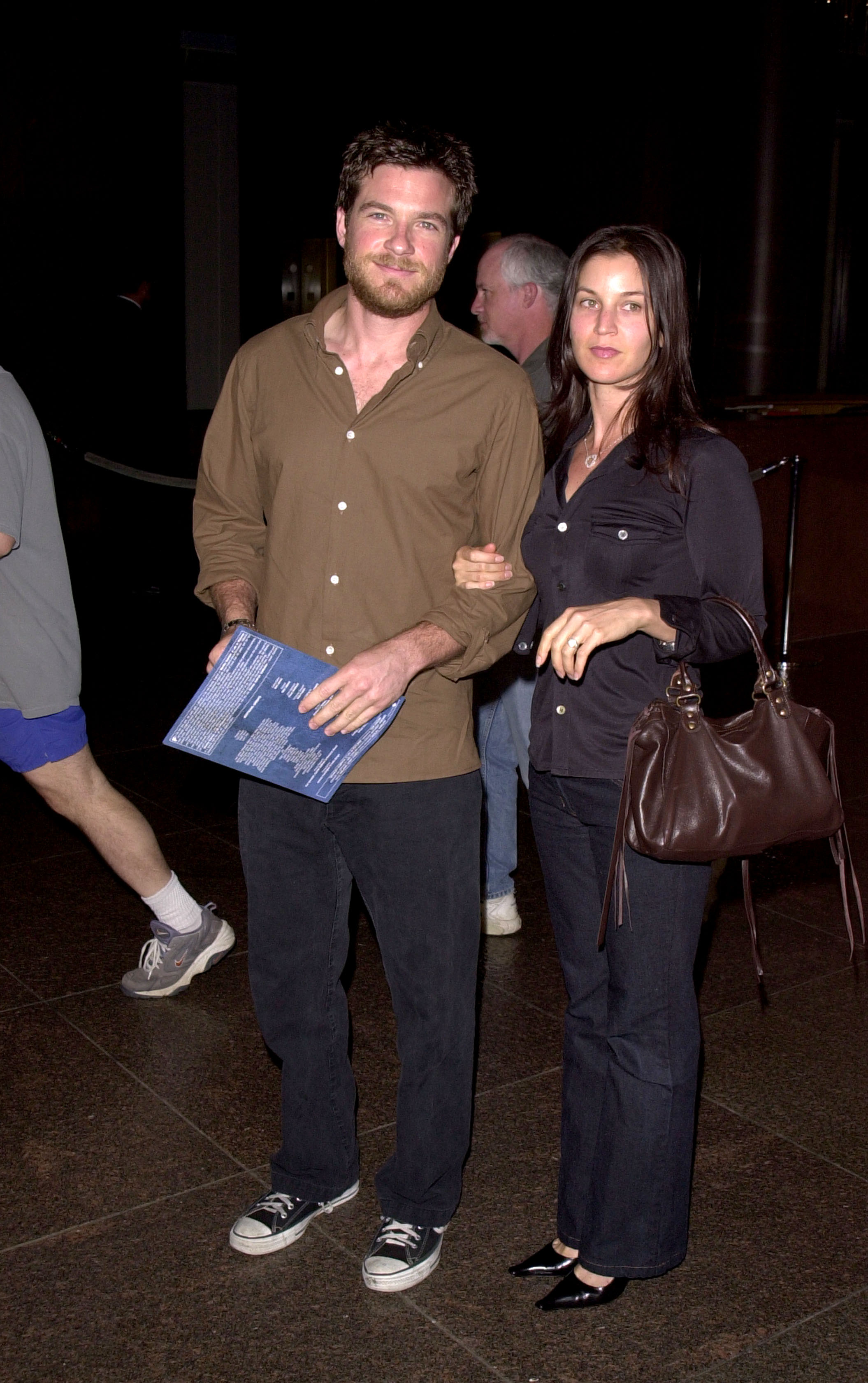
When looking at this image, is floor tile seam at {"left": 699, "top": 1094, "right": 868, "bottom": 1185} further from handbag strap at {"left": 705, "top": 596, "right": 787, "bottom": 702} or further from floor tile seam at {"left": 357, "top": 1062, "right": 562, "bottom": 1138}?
handbag strap at {"left": 705, "top": 596, "right": 787, "bottom": 702}

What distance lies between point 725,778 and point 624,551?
43 cm

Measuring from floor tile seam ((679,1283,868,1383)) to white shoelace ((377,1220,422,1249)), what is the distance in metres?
0.57

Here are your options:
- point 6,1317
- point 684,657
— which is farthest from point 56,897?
point 684,657

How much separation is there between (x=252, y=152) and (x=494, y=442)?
16.0 m

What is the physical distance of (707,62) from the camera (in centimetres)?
1200

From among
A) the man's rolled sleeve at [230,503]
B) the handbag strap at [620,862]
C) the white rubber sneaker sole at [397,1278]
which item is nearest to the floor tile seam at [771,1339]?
the white rubber sneaker sole at [397,1278]

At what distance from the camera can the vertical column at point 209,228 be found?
57.8 ft

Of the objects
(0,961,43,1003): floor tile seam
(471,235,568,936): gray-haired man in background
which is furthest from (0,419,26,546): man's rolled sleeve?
(471,235,568,936): gray-haired man in background

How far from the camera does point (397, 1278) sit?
2652mm

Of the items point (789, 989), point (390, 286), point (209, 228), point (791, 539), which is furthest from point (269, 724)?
point (209, 228)

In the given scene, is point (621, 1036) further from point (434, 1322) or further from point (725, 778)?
point (434, 1322)

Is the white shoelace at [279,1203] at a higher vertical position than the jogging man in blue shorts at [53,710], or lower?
lower

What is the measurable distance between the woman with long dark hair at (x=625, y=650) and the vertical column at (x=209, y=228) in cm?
1582

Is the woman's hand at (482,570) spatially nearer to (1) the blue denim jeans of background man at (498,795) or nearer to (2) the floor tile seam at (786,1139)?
(2) the floor tile seam at (786,1139)
